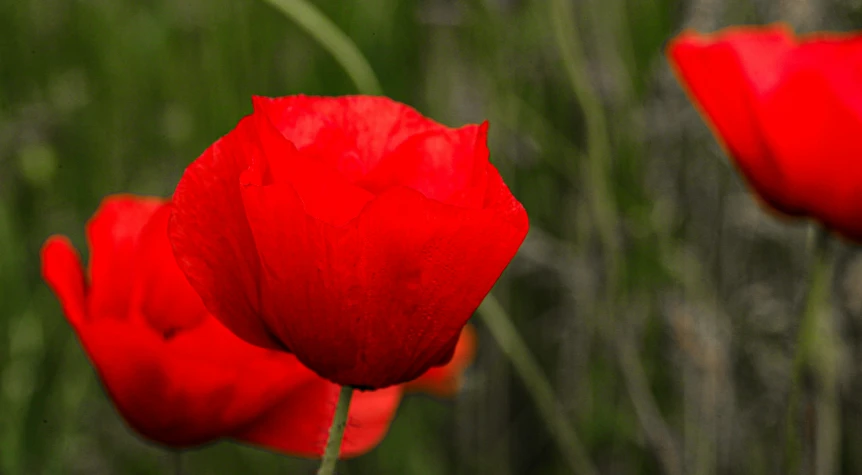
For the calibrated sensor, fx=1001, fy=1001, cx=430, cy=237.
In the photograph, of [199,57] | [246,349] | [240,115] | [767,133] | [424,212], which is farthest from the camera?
[199,57]

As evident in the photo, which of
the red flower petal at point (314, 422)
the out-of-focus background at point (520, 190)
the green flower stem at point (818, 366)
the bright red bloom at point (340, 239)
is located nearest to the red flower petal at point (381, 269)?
the bright red bloom at point (340, 239)

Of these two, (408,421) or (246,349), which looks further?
(408,421)

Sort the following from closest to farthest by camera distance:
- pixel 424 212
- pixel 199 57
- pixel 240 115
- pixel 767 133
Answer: pixel 424 212, pixel 767 133, pixel 240 115, pixel 199 57

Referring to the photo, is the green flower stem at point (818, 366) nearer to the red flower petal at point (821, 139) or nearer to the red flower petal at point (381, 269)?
the red flower petal at point (821, 139)

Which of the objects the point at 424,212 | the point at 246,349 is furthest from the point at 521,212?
the point at 246,349

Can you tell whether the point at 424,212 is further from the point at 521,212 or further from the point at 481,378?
the point at 481,378

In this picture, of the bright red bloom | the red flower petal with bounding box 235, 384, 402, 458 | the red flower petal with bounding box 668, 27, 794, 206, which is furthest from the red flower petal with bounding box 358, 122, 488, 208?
the red flower petal with bounding box 668, 27, 794, 206
